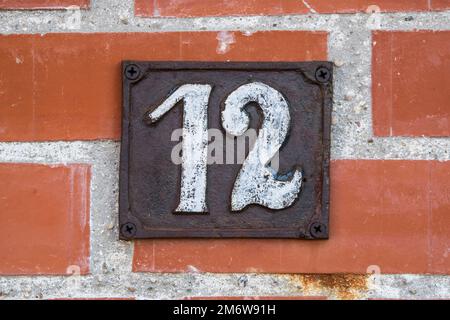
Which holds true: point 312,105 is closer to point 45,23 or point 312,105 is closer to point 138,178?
point 138,178

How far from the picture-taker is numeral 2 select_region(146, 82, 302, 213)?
967 millimetres

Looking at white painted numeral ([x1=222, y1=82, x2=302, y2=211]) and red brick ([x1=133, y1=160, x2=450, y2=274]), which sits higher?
white painted numeral ([x1=222, y1=82, x2=302, y2=211])

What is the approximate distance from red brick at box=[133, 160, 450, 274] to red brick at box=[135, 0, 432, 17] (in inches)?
7.6

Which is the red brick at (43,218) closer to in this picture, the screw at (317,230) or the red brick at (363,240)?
the red brick at (363,240)

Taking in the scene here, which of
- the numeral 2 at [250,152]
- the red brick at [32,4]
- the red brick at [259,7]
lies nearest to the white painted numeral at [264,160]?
the numeral 2 at [250,152]

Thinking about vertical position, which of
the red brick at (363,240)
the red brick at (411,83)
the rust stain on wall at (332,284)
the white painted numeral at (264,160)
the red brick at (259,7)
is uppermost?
the red brick at (259,7)

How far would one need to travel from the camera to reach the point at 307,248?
0.98 meters

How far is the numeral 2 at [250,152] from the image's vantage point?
38.1 inches

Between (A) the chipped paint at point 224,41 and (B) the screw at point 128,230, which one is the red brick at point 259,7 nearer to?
(A) the chipped paint at point 224,41

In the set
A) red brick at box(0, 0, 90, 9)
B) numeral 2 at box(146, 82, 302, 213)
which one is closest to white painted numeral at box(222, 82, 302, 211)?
numeral 2 at box(146, 82, 302, 213)

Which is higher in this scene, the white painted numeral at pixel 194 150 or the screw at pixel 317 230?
the white painted numeral at pixel 194 150

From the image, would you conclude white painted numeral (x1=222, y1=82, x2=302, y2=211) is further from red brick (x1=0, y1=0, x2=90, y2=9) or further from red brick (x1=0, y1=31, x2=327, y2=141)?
red brick (x1=0, y1=0, x2=90, y2=9)

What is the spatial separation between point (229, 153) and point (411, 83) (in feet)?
0.80
